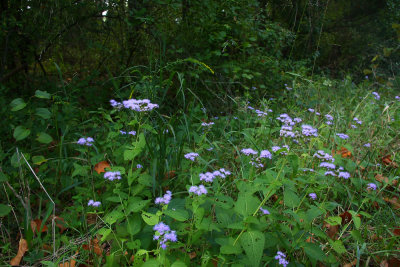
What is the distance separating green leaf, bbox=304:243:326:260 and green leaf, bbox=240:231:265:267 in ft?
0.84

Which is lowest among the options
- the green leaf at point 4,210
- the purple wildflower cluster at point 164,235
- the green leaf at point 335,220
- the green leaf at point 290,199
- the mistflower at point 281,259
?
the green leaf at point 4,210

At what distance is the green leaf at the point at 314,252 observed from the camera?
1128mm

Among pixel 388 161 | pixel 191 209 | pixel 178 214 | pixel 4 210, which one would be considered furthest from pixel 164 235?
pixel 388 161

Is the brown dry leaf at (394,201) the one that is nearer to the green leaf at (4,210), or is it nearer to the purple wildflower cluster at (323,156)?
the purple wildflower cluster at (323,156)

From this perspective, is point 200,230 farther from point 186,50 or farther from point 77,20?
point 77,20

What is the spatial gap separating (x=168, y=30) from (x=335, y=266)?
2845mm

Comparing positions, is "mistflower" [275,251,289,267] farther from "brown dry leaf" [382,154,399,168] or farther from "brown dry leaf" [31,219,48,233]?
"brown dry leaf" [382,154,399,168]

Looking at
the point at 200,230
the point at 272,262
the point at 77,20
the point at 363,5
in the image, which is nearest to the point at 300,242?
the point at 272,262

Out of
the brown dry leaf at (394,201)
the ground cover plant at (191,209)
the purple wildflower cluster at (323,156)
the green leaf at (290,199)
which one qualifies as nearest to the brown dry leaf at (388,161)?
the ground cover plant at (191,209)

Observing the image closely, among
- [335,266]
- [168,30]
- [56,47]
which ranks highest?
[168,30]

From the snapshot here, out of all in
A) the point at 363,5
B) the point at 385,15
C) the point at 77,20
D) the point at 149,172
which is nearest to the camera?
the point at 149,172

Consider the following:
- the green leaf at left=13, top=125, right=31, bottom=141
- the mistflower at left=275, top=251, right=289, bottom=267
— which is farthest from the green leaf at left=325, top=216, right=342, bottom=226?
the green leaf at left=13, top=125, right=31, bottom=141

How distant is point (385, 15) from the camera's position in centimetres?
937

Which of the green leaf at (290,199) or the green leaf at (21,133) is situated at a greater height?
the green leaf at (290,199)
